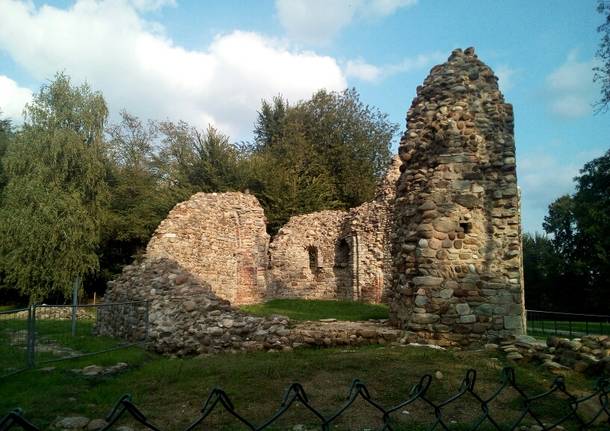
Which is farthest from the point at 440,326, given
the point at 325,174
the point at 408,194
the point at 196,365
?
the point at 325,174

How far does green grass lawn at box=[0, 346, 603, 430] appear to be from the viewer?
5.51m

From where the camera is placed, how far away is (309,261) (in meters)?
24.8

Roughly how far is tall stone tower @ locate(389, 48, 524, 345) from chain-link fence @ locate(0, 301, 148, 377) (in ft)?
18.5

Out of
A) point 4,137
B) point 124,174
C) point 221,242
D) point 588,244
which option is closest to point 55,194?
point 221,242

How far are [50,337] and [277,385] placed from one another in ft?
22.3

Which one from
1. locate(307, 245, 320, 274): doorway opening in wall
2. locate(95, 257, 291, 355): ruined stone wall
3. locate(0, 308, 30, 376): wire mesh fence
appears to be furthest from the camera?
locate(307, 245, 320, 274): doorway opening in wall

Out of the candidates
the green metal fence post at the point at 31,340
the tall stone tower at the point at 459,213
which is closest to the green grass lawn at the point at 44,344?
the green metal fence post at the point at 31,340

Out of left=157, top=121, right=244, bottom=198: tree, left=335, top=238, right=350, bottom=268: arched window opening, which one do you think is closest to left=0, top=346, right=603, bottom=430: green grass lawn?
left=335, top=238, right=350, bottom=268: arched window opening

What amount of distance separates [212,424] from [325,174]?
31.2 m

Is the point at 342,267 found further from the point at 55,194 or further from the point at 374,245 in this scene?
the point at 55,194

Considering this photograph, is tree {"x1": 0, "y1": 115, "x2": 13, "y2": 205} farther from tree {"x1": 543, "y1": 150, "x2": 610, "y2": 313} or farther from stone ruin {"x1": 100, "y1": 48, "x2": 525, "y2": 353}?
tree {"x1": 543, "y1": 150, "x2": 610, "y2": 313}

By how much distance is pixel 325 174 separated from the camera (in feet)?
118

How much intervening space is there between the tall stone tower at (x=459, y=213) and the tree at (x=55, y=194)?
14.3m

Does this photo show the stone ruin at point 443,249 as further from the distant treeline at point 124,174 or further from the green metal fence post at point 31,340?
the distant treeline at point 124,174
